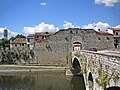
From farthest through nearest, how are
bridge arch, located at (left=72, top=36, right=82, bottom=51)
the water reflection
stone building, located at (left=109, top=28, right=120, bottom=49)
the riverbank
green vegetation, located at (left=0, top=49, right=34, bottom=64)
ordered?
1. stone building, located at (left=109, top=28, right=120, bottom=49)
2. green vegetation, located at (left=0, top=49, right=34, bottom=64)
3. bridge arch, located at (left=72, top=36, right=82, bottom=51)
4. the riverbank
5. the water reflection

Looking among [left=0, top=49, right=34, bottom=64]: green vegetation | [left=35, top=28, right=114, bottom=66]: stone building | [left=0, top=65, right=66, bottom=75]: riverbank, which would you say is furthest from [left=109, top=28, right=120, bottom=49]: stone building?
[left=0, top=49, right=34, bottom=64]: green vegetation

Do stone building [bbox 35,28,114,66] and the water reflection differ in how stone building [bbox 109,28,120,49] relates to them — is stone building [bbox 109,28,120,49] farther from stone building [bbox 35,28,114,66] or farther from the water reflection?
the water reflection

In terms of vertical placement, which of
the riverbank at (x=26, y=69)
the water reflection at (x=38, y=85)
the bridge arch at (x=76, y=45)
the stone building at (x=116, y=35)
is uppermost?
the stone building at (x=116, y=35)

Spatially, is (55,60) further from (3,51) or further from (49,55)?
(3,51)

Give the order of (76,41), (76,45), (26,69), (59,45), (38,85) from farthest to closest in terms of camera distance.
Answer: (76,45), (76,41), (59,45), (26,69), (38,85)

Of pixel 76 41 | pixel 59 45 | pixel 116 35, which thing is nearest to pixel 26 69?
pixel 59 45

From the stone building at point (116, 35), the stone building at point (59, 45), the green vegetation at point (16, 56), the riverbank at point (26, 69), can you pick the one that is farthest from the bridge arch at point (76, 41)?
the stone building at point (116, 35)

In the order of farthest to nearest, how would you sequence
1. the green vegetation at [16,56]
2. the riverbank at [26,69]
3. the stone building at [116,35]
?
1. the stone building at [116,35]
2. the green vegetation at [16,56]
3. the riverbank at [26,69]

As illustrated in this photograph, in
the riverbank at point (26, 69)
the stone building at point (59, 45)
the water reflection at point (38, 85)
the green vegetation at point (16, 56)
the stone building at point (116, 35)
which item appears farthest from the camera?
the stone building at point (116, 35)

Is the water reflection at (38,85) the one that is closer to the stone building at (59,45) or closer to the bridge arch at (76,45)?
the stone building at (59,45)

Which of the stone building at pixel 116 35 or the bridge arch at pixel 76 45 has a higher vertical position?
the stone building at pixel 116 35

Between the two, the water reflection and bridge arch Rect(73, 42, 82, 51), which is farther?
bridge arch Rect(73, 42, 82, 51)

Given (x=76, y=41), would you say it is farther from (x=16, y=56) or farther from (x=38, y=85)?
(x=38, y=85)

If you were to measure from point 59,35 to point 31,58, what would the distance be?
337 inches
